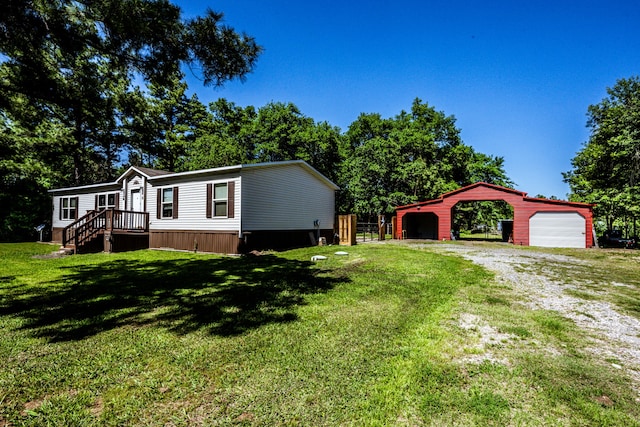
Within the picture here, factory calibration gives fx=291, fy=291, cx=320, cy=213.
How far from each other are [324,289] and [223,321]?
233 centimetres

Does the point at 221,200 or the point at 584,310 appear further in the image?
the point at 221,200

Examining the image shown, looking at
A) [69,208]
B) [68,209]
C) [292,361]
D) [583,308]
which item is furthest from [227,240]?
[68,209]

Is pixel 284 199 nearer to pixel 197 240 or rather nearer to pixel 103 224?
pixel 197 240

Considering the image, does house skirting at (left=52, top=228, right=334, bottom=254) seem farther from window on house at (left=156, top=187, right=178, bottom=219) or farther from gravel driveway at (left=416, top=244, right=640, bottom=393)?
gravel driveway at (left=416, top=244, right=640, bottom=393)

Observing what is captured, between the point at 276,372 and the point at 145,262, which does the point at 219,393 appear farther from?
the point at 145,262

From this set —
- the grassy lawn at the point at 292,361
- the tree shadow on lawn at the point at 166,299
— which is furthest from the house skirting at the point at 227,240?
the grassy lawn at the point at 292,361

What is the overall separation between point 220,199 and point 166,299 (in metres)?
7.58

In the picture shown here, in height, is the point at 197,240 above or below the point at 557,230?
below

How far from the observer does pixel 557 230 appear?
17125 mm

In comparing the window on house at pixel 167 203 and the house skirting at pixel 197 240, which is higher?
the window on house at pixel 167 203

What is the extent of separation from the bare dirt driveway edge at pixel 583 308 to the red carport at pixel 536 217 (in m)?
10.2

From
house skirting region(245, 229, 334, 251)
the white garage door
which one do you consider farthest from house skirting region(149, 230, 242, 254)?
the white garage door

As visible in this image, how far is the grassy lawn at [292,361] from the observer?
2.21 meters

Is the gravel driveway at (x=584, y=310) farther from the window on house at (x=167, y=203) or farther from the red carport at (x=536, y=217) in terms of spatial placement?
the window on house at (x=167, y=203)
